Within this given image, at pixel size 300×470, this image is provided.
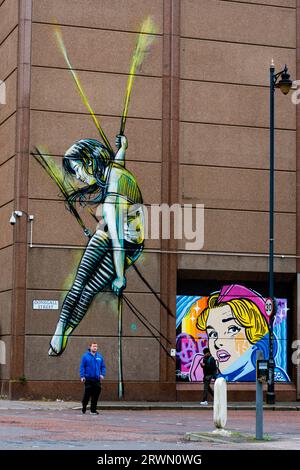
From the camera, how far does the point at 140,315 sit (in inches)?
1265

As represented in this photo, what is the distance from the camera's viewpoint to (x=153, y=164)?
3281cm

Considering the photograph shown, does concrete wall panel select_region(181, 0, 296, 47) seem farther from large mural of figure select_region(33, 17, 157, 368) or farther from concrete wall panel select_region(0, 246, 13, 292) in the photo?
concrete wall panel select_region(0, 246, 13, 292)

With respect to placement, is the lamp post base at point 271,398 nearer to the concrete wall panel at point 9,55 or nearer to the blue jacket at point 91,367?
the blue jacket at point 91,367

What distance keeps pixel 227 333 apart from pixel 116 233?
514cm

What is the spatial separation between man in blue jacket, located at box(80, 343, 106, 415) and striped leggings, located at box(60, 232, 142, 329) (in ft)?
19.9

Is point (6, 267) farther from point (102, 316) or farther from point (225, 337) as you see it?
point (225, 337)

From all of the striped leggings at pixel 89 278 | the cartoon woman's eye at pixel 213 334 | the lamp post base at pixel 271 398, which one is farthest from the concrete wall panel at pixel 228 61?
the lamp post base at pixel 271 398

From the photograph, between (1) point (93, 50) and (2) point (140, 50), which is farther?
(2) point (140, 50)

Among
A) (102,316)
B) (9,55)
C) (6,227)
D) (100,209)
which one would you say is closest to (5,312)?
(6,227)
